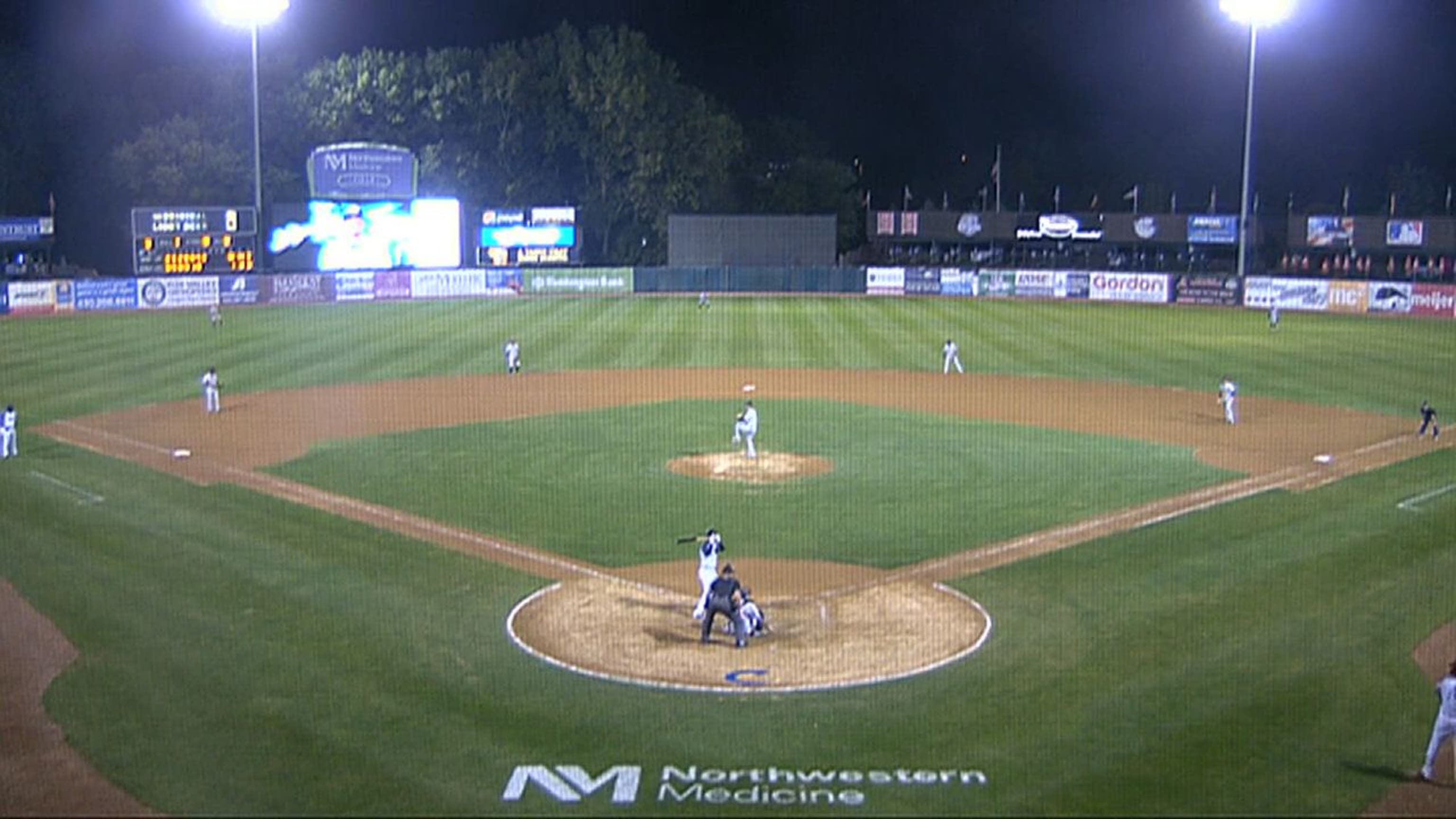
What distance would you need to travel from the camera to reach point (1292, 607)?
16891mm

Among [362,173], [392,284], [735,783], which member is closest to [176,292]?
[392,284]

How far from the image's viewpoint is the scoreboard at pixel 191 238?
60.5 meters

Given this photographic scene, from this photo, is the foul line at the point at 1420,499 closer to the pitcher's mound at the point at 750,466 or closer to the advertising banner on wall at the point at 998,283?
the pitcher's mound at the point at 750,466

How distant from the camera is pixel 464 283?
227 ft

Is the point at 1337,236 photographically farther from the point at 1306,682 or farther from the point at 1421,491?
the point at 1306,682

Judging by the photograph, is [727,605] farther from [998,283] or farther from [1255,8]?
[998,283]

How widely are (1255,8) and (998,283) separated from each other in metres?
22.8

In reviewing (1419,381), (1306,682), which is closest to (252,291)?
(1419,381)

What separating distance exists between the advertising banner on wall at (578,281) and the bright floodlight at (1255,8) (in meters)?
33.3

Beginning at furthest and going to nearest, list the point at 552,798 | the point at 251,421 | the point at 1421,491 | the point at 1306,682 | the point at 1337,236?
the point at 1337,236 → the point at 251,421 → the point at 1421,491 → the point at 1306,682 → the point at 552,798

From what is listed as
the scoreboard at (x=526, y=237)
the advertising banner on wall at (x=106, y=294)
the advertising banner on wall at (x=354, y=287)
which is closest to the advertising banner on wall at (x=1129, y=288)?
the scoreboard at (x=526, y=237)

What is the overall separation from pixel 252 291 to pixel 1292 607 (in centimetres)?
5541

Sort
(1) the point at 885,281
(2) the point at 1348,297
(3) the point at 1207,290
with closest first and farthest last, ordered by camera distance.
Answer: (2) the point at 1348,297
(3) the point at 1207,290
(1) the point at 885,281

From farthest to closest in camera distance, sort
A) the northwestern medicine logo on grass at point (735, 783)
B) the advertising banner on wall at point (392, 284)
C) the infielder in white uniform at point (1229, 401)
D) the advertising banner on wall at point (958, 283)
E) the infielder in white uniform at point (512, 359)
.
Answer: the advertising banner on wall at point (958, 283) → the advertising banner on wall at point (392, 284) → the infielder in white uniform at point (512, 359) → the infielder in white uniform at point (1229, 401) → the northwestern medicine logo on grass at point (735, 783)
